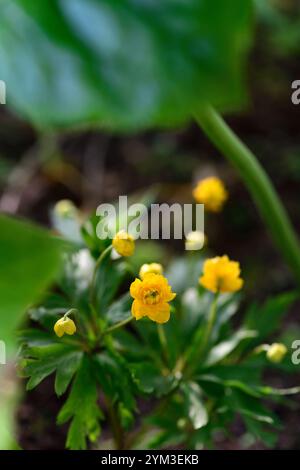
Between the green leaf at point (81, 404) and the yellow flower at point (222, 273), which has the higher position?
the yellow flower at point (222, 273)

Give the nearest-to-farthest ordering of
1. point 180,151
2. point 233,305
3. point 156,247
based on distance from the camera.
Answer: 1. point 233,305
2. point 156,247
3. point 180,151

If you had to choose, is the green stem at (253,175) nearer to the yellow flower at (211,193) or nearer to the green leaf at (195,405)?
the yellow flower at (211,193)

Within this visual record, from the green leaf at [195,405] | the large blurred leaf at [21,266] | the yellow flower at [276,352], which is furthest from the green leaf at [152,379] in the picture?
the large blurred leaf at [21,266]

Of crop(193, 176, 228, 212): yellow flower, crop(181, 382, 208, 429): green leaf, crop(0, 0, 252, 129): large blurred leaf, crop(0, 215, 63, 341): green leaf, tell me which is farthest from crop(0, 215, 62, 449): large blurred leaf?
crop(193, 176, 228, 212): yellow flower

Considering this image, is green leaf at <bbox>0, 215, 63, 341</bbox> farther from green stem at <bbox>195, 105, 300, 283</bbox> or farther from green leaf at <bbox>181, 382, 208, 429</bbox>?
green leaf at <bbox>181, 382, 208, 429</bbox>

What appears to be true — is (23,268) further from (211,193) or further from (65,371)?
(211,193)
